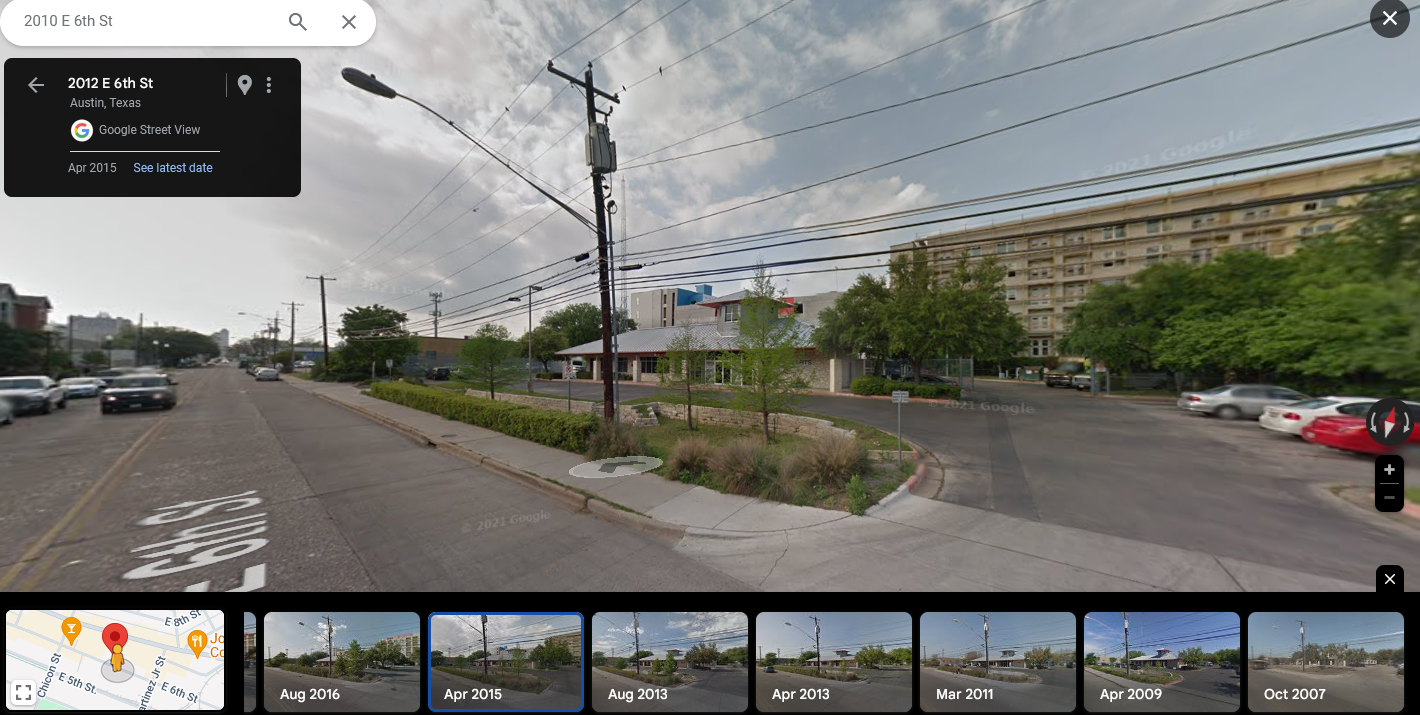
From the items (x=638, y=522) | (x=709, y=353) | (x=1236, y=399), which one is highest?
(x=709, y=353)

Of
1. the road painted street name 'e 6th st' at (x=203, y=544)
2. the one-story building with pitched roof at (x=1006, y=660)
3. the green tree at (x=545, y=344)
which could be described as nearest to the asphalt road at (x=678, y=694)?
the one-story building with pitched roof at (x=1006, y=660)

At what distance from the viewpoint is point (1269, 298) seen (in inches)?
91.5

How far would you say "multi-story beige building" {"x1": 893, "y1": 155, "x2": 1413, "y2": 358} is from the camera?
2180 mm

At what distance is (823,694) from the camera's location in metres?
1.41

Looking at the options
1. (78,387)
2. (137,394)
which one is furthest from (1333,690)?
(137,394)

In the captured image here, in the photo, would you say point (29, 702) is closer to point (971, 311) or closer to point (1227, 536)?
point (1227, 536)

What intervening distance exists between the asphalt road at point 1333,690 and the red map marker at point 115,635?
4.57 m

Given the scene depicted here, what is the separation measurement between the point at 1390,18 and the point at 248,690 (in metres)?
6.32

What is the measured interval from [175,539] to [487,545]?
295cm

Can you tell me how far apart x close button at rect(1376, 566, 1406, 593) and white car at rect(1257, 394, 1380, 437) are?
75 cm

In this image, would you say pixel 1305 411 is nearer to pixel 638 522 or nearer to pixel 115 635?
pixel 638 522

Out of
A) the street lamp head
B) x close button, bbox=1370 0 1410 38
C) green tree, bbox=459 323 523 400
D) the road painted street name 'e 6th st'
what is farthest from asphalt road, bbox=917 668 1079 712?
green tree, bbox=459 323 523 400

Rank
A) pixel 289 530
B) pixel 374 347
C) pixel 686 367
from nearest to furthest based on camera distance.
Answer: pixel 289 530 < pixel 686 367 < pixel 374 347

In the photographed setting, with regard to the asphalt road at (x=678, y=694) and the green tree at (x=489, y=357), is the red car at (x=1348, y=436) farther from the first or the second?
the green tree at (x=489, y=357)
